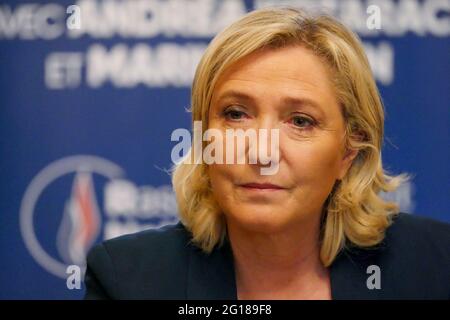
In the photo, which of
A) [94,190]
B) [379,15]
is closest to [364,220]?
[379,15]

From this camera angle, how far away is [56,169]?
2.08 meters

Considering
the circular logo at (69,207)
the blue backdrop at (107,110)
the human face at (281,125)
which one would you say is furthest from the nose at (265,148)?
the circular logo at (69,207)

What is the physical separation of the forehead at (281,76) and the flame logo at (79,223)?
673mm

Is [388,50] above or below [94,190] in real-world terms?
above

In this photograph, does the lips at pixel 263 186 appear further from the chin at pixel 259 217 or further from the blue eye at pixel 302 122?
the blue eye at pixel 302 122

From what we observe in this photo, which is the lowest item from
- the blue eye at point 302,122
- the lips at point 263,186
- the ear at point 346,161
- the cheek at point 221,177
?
the lips at point 263,186

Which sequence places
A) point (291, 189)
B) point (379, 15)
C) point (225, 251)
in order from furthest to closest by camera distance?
point (379, 15) → point (225, 251) → point (291, 189)

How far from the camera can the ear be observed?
1.69 metres

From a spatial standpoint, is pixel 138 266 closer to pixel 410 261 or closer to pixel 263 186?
pixel 263 186

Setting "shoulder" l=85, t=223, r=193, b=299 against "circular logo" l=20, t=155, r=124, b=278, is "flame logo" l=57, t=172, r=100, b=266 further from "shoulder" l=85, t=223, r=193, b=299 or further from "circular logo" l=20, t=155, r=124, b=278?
"shoulder" l=85, t=223, r=193, b=299

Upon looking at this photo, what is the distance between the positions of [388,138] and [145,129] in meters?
0.75

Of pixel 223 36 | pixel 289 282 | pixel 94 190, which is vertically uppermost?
pixel 223 36

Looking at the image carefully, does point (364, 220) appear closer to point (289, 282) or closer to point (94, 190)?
point (289, 282)

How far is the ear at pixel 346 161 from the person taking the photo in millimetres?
1688
